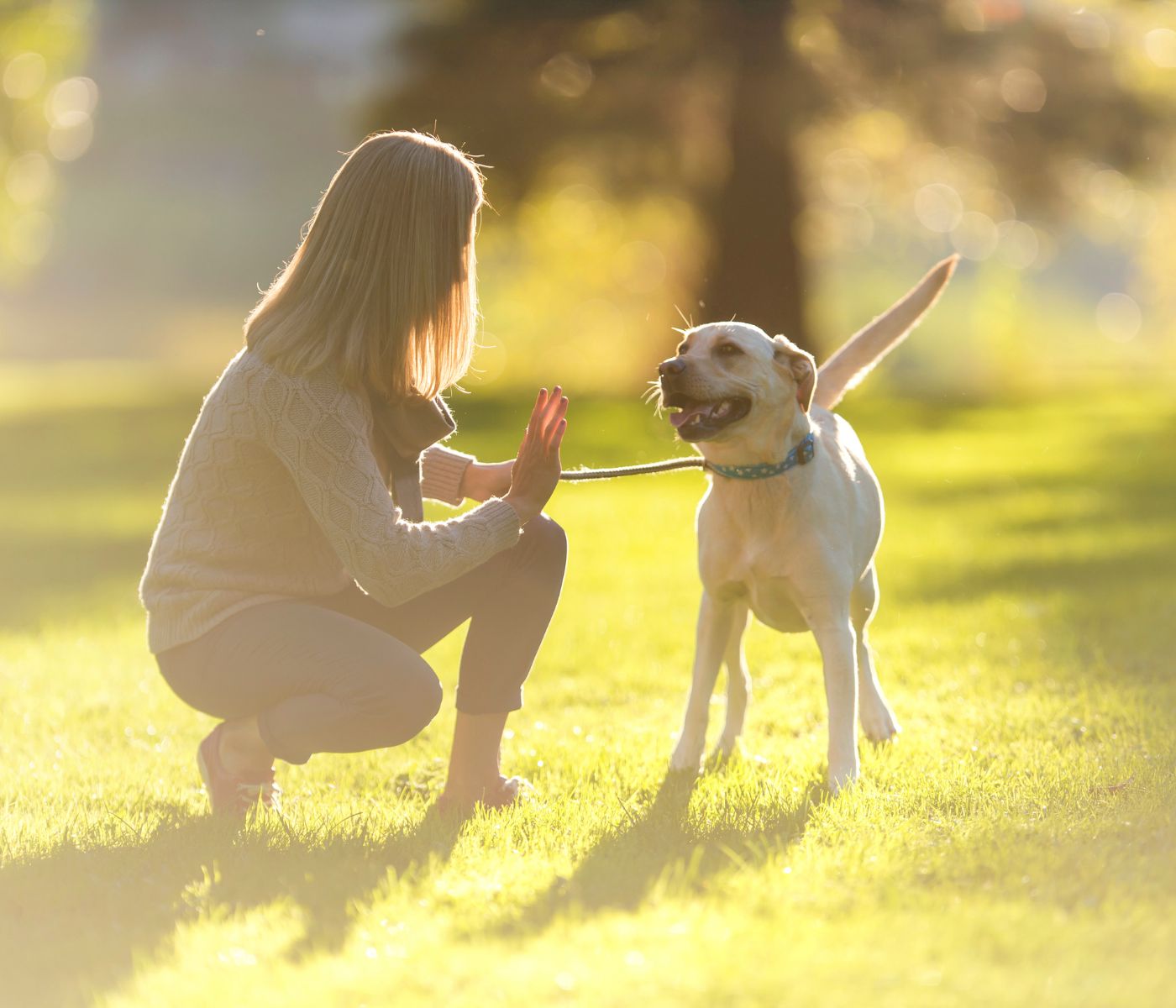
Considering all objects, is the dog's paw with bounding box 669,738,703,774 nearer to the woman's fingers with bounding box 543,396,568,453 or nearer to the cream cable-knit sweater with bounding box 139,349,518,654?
the cream cable-knit sweater with bounding box 139,349,518,654

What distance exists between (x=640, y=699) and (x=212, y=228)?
78.1m

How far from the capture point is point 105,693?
5840 millimetres

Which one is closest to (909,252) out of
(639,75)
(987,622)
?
(639,75)

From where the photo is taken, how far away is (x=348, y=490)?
11.8ft

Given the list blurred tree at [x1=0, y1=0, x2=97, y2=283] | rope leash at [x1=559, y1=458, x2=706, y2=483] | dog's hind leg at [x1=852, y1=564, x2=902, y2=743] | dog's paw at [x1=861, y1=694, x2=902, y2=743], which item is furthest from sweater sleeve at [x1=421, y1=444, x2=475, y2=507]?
blurred tree at [x1=0, y1=0, x2=97, y2=283]

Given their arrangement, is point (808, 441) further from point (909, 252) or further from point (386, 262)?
point (909, 252)

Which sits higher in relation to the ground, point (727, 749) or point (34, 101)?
point (34, 101)

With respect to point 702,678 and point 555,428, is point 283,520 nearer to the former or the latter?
point 555,428

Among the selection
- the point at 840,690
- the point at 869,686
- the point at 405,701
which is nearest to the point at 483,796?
the point at 405,701

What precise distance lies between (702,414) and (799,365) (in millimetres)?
328

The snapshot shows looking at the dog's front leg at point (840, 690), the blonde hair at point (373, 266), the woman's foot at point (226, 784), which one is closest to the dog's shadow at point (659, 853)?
the dog's front leg at point (840, 690)

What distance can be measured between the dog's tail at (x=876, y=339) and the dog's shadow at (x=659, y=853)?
55.7 inches

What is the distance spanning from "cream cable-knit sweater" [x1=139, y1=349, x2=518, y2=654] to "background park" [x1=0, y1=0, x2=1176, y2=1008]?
0.63 m

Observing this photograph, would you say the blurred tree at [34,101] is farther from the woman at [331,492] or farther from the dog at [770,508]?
the dog at [770,508]
